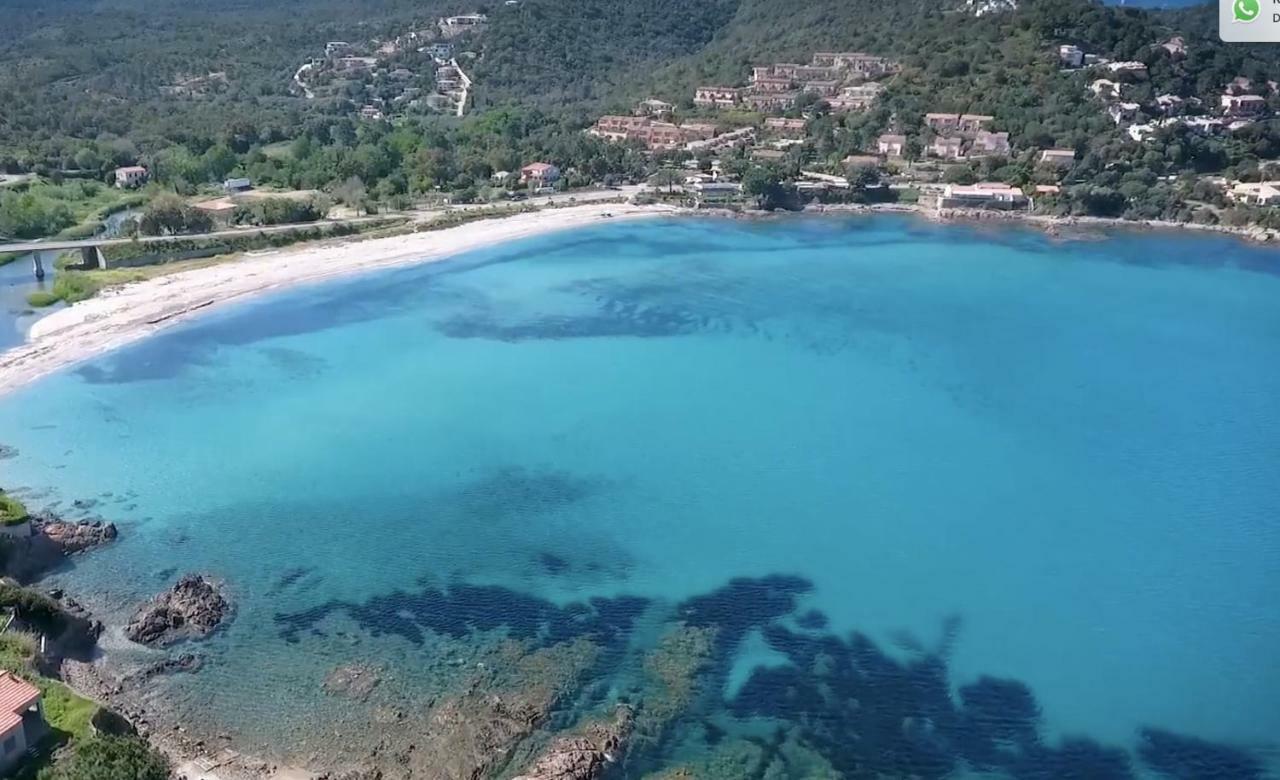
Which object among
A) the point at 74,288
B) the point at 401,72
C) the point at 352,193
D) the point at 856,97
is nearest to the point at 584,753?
the point at 74,288

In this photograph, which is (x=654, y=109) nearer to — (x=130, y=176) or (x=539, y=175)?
(x=539, y=175)

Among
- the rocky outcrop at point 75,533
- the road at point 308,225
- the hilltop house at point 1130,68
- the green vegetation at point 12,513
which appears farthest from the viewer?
the hilltop house at point 1130,68

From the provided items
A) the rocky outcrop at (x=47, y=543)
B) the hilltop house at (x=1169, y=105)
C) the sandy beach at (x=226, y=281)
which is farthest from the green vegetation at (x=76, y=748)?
the hilltop house at (x=1169, y=105)

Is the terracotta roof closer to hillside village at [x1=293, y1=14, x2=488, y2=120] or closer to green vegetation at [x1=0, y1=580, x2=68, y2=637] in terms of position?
green vegetation at [x1=0, y1=580, x2=68, y2=637]

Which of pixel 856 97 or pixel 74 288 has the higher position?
pixel 856 97

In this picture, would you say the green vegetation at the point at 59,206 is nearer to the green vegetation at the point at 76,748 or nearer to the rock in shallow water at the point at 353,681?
the green vegetation at the point at 76,748
